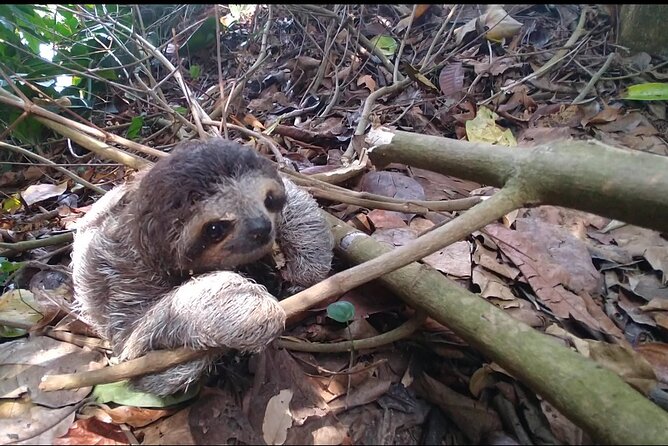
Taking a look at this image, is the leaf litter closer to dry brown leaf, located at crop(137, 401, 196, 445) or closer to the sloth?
dry brown leaf, located at crop(137, 401, 196, 445)

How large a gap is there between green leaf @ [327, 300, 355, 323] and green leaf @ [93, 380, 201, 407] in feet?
2.91

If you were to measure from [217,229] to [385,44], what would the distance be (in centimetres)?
261

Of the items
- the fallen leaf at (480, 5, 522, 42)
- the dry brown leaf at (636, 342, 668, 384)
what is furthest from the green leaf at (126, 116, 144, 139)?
the dry brown leaf at (636, 342, 668, 384)

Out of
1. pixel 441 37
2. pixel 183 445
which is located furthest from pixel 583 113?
pixel 183 445

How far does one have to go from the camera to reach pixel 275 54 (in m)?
5.00

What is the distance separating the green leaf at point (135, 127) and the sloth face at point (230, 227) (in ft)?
10.4

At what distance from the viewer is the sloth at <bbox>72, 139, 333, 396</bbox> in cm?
270

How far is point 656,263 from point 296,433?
2.71m

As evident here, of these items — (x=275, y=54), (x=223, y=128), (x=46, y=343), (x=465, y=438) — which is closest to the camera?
(x=465, y=438)

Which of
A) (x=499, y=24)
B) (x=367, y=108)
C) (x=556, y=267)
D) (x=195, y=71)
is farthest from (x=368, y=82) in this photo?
(x=556, y=267)

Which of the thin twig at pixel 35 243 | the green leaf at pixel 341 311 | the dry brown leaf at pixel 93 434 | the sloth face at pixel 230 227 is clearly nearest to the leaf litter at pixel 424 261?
the dry brown leaf at pixel 93 434

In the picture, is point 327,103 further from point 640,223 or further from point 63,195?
point 640,223

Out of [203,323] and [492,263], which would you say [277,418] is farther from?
[492,263]

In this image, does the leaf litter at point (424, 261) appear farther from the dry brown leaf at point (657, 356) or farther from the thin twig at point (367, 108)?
the thin twig at point (367, 108)
